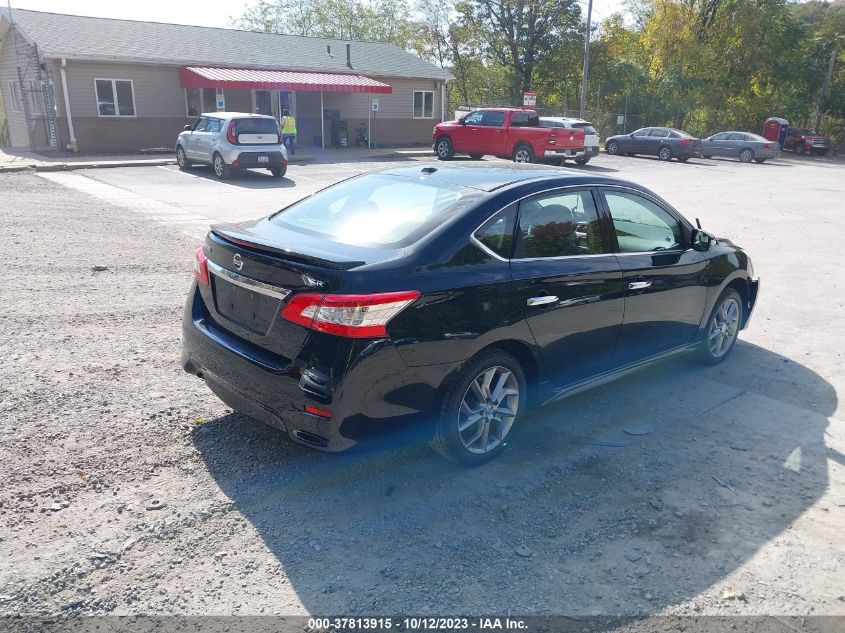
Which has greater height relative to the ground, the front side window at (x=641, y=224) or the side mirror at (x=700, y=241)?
the front side window at (x=641, y=224)

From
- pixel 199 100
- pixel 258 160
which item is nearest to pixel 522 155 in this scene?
pixel 258 160

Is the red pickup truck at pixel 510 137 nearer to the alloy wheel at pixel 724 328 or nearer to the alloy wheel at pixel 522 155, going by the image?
the alloy wheel at pixel 522 155

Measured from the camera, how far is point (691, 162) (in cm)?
3000

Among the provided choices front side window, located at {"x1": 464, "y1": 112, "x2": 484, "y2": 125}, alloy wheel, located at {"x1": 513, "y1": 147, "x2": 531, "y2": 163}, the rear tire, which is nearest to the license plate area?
the rear tire

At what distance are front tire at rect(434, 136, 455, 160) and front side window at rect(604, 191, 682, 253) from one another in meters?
21.5

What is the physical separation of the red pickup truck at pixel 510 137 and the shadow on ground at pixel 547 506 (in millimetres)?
19363

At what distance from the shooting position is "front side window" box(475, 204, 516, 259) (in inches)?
154

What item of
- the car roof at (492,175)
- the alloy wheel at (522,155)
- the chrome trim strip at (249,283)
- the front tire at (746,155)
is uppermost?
the car roof at (492,175)

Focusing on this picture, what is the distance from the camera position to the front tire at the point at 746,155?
102ft

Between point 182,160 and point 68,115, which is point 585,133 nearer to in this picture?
point 182,160

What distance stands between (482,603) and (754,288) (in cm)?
438

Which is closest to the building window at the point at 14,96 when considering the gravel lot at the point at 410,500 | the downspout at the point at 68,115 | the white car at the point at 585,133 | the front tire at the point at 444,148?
the downspout at the point at 68,115

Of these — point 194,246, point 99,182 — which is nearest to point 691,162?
point 99,182

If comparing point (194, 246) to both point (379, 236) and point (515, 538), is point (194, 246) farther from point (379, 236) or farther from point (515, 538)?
point (515, 538)
